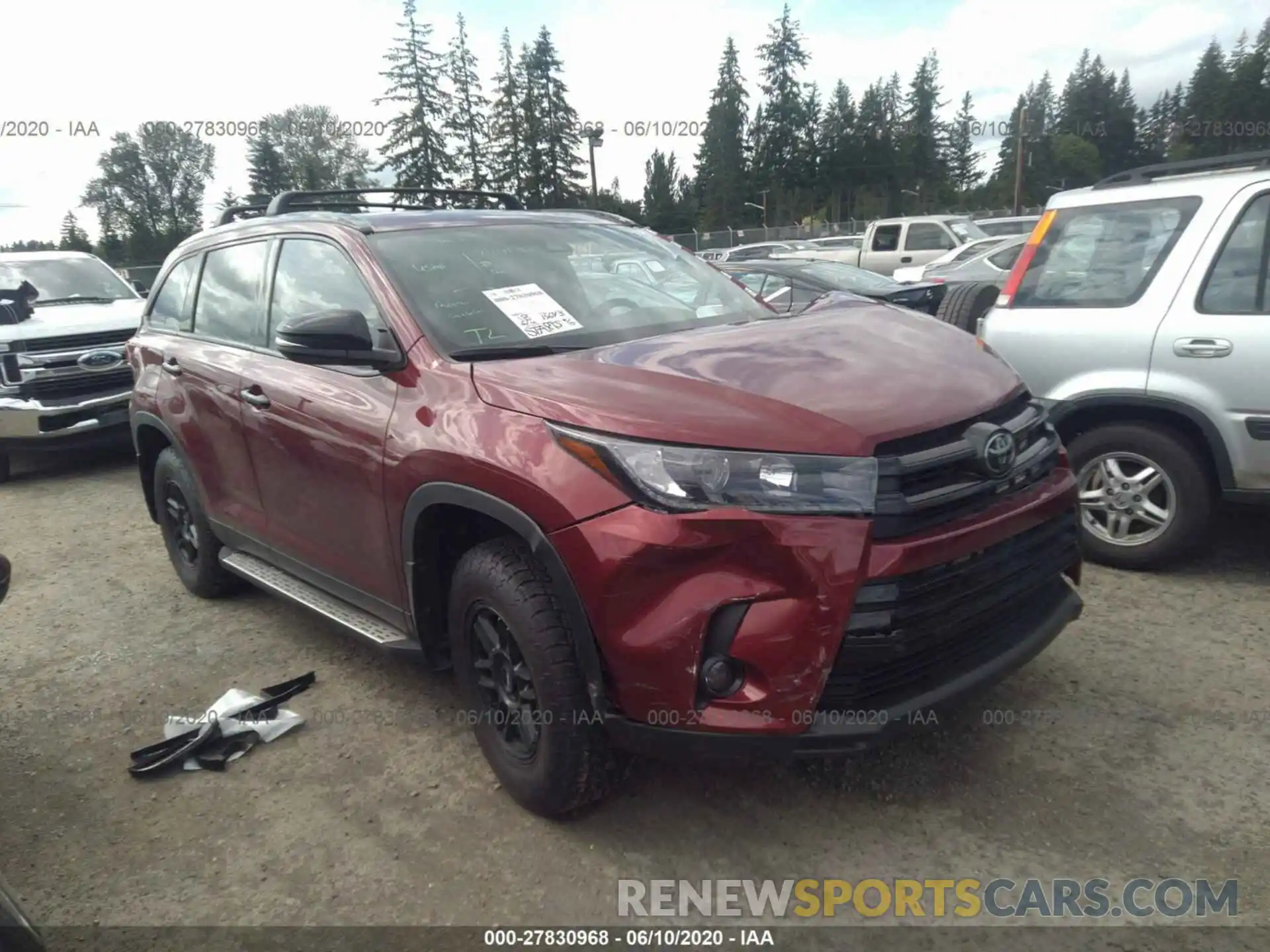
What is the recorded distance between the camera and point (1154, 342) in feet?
13.6

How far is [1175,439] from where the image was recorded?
4.18 meters

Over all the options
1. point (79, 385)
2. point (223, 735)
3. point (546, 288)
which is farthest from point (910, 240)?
point (223, 735)

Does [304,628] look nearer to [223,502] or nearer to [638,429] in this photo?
[223,502]

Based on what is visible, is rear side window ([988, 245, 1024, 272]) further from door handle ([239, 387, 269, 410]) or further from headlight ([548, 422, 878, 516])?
headlight ([548, 422, 878, 516])

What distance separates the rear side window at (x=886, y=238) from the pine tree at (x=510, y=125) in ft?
125

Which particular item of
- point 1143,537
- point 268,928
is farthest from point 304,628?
point 1143,537

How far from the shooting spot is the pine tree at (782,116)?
243 ft

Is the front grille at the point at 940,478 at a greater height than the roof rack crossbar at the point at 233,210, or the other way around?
the roof rack crossbar at the point at 233,210

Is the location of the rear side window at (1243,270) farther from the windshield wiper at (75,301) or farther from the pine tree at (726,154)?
the pine tree at (726,154)

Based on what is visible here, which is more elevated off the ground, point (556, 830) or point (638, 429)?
point (638, 429)

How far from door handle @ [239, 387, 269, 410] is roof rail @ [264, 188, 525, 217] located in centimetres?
94

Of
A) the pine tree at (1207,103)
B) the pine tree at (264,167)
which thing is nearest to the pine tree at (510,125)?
the pine tree at (264,167)

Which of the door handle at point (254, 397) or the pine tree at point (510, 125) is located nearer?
the door handle at point (254, 397)

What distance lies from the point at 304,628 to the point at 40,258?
724 centimetres
